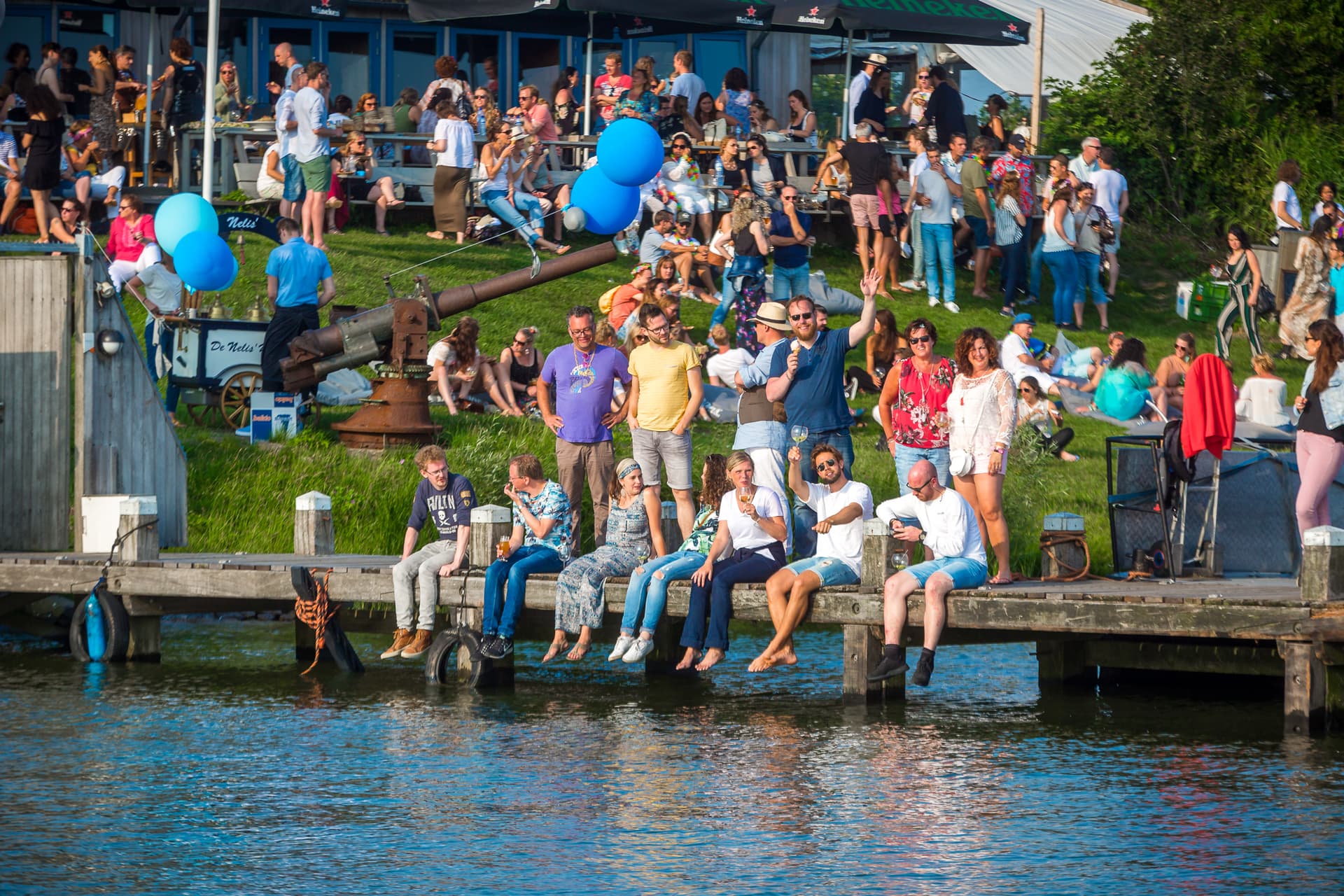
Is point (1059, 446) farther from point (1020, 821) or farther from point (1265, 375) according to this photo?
point (1020, 821)

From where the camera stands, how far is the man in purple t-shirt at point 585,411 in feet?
43.8

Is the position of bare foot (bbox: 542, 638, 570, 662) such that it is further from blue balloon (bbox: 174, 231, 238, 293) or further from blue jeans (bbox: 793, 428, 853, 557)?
blue balloon (bbox: 174, 231, 238, 293)

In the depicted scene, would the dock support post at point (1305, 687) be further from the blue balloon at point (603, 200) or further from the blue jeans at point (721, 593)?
the blue balloon at point (603, 200)

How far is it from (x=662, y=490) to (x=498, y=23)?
12526mm

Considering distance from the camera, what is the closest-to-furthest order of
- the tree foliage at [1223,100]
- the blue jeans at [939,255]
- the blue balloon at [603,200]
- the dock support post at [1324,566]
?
the dock support post at [1324,566] → the blue balloon at [603,200] → the blue jeans at [939,255] → the tree foliage at [1223,100]

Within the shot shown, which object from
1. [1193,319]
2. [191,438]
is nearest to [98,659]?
[191,438]

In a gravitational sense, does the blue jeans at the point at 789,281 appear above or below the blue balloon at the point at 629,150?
below

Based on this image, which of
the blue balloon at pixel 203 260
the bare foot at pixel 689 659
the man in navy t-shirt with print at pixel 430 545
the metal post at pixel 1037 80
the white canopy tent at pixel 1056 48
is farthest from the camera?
the white canopy tent at pixel 1056 48

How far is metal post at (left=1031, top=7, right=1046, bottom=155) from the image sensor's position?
2645cm

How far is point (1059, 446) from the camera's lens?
1684cm

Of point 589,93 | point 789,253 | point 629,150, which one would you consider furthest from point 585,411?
point 589,93

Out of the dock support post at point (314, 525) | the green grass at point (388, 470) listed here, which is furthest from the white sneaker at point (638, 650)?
the green grass at point (388, 470)

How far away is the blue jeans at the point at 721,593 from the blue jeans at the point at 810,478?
3.19 feet

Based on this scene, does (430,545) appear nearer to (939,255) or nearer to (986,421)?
(986,421)
